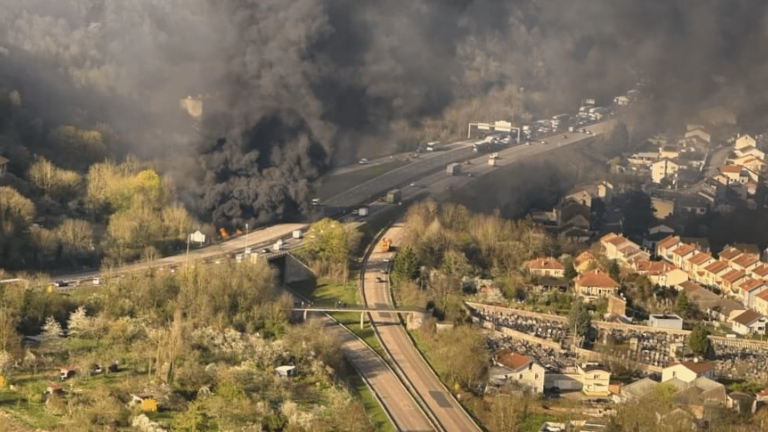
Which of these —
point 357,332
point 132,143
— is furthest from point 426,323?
point 132,143

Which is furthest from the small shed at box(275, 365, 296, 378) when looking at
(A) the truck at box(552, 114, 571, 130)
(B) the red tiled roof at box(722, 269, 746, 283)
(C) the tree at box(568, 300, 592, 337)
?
(A) the truck at box(552, 114, 571, 130)

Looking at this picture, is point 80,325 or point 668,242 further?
point 668,242

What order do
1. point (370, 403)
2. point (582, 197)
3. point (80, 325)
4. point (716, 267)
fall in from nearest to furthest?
1. point (370, 403)
2. point (80, 325)
3. point (716, 267)
4. point (582, 197)

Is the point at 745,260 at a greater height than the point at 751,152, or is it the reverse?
the point at 751,152

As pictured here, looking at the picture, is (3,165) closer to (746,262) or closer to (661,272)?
(661,272)

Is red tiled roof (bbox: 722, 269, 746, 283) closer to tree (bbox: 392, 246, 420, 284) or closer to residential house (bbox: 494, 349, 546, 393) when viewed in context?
tree (bbox: 392, 246, 420, 284)

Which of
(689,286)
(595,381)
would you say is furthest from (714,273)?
(595,381)

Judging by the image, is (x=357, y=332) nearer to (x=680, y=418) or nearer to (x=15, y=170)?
(x=680, y=418)
